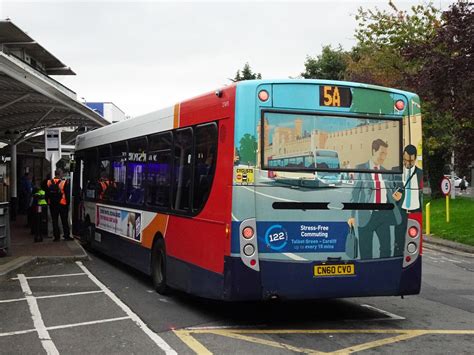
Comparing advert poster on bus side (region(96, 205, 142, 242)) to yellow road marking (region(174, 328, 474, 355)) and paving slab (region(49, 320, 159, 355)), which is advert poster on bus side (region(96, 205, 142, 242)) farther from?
yellow road marking (region(174, 328, 474, 355))

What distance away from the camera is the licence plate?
658cm

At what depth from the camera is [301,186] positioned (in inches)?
260

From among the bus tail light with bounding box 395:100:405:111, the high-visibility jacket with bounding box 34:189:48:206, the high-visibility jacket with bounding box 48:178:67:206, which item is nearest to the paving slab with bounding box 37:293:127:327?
the bus tail light with bounding box 395:100:405:111

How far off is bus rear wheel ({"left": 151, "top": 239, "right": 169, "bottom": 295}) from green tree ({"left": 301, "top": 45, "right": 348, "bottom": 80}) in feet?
132

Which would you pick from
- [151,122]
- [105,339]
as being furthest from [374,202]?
[151,122]

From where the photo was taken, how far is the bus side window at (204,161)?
6930 mm

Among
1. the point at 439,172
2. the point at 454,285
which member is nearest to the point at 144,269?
the point at 454,285

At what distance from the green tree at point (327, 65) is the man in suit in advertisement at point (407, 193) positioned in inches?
1616

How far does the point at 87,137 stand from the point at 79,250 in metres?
2.88

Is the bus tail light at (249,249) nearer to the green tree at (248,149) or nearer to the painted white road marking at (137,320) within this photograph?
the green tree at (248,149)

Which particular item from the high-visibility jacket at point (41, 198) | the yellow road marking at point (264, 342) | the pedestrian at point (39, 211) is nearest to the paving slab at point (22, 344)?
the yellow road marking at point (264, 342)

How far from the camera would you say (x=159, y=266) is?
29.1 feet

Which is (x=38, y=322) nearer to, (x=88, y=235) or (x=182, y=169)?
(x=182, y=169)

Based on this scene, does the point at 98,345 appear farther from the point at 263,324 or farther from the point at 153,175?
the point at 153,175
